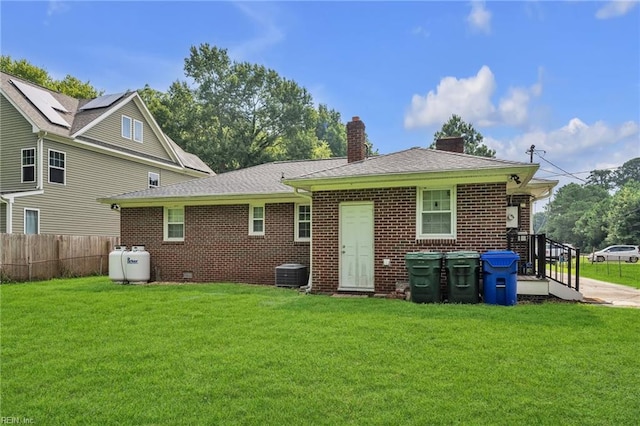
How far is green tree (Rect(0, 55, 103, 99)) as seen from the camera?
95.2 ft

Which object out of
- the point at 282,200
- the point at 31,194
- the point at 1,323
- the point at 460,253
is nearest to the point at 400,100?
the point at 282,200

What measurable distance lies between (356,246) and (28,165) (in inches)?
560

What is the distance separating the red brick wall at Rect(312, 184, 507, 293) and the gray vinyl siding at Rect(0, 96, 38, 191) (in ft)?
42.4

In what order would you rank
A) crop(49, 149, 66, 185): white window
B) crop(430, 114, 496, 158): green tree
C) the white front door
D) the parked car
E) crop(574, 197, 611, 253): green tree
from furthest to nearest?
crop(574, 197, 611, 253): green tree, crop(430, 114, 496, 158): green tree, the parked car, crop(49, 149, 66, 185): white window, the white front door

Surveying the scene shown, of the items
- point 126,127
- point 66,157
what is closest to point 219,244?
point 66,157

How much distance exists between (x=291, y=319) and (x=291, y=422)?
3513mm

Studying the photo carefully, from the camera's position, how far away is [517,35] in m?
13.3

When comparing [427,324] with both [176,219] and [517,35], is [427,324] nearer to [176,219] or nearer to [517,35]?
[176,219]

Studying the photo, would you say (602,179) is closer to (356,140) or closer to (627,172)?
(627,172)

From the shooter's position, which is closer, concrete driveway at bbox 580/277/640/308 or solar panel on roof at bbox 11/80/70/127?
concrete driveway at bbox 580/277/640/308

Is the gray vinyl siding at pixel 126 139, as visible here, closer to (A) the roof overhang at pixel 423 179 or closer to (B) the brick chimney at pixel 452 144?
(A) the roof overhang at pixel 423 179

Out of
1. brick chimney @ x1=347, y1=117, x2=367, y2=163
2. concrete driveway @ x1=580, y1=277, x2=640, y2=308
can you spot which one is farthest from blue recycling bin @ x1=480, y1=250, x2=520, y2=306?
brick chimney @ x1=347, y1=117, x2=367, y2=163

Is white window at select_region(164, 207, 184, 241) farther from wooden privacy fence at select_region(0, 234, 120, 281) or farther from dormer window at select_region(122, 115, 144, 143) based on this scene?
dormer window at select_region(122, 115, 144, 143)

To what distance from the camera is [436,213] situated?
30.7ft
